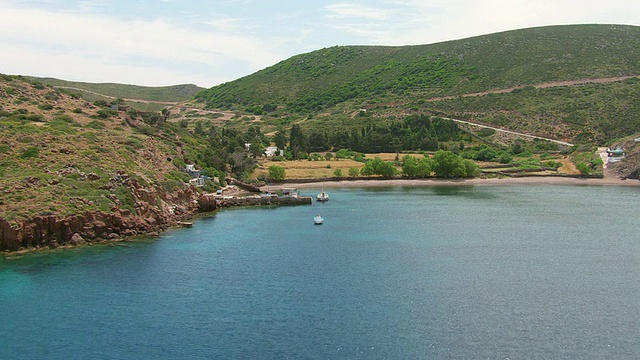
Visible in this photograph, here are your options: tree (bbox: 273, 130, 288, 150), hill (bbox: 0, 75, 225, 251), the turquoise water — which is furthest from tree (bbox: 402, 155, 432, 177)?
the turquoise water

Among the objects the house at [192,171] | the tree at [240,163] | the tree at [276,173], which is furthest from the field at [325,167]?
the house at [192,171]

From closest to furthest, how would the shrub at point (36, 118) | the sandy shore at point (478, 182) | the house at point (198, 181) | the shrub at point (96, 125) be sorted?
the shrub at point (36, 118), the shrub at point (96, 125), the house at point (198, 181), the sandy shore at point (478, 182)

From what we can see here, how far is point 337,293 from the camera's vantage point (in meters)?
44.2

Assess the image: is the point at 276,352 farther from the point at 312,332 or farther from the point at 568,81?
the point at 568,81

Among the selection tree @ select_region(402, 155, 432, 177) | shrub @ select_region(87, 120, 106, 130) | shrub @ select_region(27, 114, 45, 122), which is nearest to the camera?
shrub @ select_region(27, 114, 45, 122)

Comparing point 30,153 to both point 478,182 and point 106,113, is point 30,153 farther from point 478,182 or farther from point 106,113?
point 478,182

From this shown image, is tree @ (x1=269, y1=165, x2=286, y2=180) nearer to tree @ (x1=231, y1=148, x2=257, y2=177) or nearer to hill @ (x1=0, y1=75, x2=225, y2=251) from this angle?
tree @ (x1=231, y1=148, x2=257, y2=177)

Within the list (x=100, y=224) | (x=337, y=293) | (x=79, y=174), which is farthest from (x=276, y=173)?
(x=337, y=293)

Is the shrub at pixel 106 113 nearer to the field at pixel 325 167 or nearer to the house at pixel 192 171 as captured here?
the house at pixel 192 171

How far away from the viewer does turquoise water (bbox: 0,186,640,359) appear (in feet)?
115

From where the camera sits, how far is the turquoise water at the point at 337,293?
3491 cm

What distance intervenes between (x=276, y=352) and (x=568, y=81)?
547ft

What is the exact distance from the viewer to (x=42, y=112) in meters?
86.8

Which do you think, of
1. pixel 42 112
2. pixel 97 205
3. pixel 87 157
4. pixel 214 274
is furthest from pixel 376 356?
pixel 42 112
